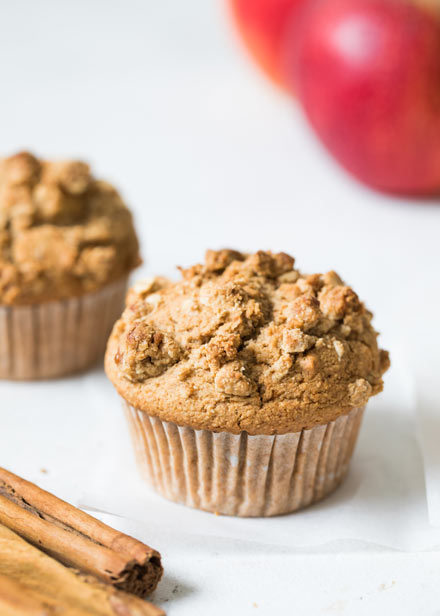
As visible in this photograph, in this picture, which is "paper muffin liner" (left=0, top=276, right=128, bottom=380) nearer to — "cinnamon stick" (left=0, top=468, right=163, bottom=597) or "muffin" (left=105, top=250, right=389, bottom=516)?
"muffin" (left=105, top=250, right=389, bottom=516)

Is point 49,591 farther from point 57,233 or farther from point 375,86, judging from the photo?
point 375,86

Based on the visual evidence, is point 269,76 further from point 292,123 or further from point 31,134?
point 31,134

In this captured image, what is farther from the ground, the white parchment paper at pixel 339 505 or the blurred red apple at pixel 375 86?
the blurred red apple at pixel 375 86

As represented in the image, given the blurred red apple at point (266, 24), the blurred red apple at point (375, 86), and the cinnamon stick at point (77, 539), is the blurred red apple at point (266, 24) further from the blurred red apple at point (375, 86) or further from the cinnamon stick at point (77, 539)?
the cinnamon stick at point (77, 539)

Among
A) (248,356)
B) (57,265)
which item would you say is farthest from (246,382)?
(57,265)

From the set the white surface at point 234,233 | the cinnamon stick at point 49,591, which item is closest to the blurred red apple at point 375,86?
the white surface at point 234,233

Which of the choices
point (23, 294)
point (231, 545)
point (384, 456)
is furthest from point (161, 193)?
point (231, 545)
